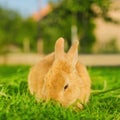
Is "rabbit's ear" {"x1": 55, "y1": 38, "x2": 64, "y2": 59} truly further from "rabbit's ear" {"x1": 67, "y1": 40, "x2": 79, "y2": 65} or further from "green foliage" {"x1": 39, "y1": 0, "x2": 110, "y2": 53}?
"green foliage" {"x1": 39, "y1": 0, "x2": 110, "y2": 53}

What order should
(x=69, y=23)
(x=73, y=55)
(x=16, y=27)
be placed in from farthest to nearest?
(x=16, y=27) → (x=69, y=23) → (x=73, y=55)

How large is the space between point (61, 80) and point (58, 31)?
26.1 meters

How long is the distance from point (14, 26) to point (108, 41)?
8285 millimetres

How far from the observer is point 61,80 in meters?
3.95

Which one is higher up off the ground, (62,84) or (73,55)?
(73,55)

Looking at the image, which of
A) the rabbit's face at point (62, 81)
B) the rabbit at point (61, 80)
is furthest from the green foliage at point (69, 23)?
the rabbit's face at point (62, 81)

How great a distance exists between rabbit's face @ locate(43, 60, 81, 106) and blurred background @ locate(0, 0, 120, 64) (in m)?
15.8

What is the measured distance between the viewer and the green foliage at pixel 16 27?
38500mm

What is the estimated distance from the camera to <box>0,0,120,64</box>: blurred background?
89.0 feet

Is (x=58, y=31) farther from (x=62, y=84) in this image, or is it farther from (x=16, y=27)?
(x=62, y=84)

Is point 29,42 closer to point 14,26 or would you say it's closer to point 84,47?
point 14,26

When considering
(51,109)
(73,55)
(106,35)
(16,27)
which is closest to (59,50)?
(73,55)

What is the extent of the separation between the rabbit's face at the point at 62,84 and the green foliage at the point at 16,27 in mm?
34021

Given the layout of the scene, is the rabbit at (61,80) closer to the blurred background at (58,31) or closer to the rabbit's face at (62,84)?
the rabbit's face at (62,84)
